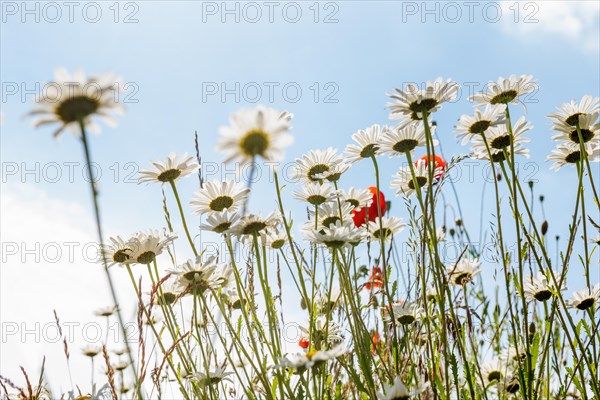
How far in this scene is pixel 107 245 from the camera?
164cm

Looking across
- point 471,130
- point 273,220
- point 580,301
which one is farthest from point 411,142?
point 580,301

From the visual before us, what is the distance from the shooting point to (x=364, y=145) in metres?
1.86

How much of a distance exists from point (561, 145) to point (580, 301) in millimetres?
499

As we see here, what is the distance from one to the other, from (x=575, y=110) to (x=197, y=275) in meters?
1.13

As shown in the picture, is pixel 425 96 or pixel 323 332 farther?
pixel 323 332

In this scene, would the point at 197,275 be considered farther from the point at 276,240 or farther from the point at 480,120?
the point at 480,120

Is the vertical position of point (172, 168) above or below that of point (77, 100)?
above

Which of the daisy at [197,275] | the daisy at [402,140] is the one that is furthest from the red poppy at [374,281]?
the daisy at [197,275]

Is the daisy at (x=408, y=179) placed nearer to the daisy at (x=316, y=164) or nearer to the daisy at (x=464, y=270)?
the daisy at (x=316, y=164)

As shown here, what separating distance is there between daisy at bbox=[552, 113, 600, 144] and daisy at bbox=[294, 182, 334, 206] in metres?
0.69

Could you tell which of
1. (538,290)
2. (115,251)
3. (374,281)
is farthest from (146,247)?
(538,290)

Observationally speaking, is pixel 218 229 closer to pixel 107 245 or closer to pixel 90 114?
pixel 107 245

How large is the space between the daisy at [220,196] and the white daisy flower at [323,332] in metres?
0.39

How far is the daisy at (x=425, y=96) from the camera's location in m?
1.47
